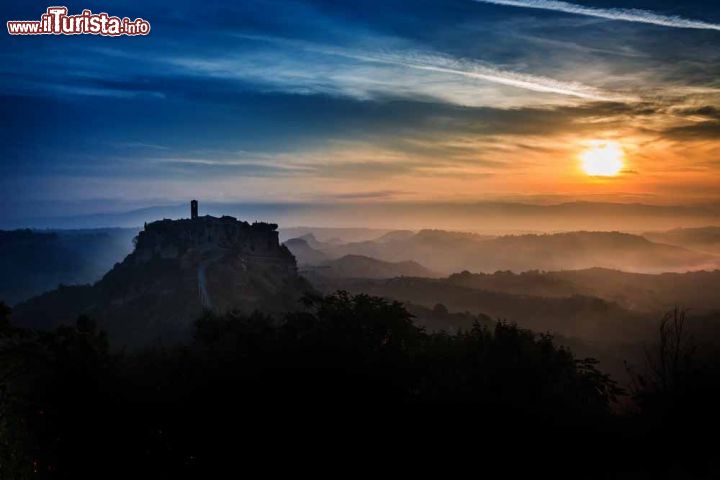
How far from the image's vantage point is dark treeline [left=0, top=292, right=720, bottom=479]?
52.1 feet

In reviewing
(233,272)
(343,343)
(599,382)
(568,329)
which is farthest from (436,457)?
(568,329)

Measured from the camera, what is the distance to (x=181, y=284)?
121688 millimetres

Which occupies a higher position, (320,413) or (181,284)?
(320,413)

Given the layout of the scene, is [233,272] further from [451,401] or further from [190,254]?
[451,401]

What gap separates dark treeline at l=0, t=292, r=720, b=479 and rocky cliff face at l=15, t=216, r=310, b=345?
82.5 metres

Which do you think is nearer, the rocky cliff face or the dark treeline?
the dark treeline

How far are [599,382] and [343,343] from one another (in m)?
13.0

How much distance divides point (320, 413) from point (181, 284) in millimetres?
111826

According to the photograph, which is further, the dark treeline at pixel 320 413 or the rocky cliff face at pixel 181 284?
the rocky cliff face at pixel 181 284

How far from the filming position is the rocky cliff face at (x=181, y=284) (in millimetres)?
113062

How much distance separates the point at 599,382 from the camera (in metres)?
25.4

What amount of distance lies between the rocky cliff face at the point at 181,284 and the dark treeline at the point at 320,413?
271 feet

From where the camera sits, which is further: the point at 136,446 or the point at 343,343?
the point at 343,343

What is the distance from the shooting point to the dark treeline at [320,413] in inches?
625
